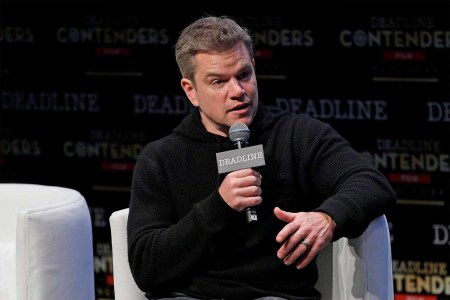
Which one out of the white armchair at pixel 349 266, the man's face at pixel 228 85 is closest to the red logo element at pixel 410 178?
the white armchair at pixel 349 266

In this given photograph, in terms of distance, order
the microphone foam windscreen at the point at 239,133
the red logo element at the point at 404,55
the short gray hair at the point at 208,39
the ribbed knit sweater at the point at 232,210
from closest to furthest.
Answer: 1. the microphone foam windscreen at the point at 239,133
2. the ribbed knit sweater at the point at 232,210
3. the short gray hair at the point at 208,39
4. the red logo element at the point at 404,55

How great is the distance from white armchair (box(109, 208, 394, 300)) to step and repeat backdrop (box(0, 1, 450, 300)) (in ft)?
4.55

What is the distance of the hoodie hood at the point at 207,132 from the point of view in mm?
3020

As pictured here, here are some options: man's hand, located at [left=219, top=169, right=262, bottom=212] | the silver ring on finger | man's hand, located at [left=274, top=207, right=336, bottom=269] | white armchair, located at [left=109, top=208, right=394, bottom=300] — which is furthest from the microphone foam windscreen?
white armchair, located at [left=109, top=208, right=394, bottom=300]

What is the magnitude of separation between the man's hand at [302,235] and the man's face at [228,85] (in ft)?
1.26

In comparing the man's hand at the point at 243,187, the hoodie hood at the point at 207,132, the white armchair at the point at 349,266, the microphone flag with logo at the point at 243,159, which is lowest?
the white armchair at the point at 349,266

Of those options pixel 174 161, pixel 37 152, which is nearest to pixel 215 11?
pixel 37 152

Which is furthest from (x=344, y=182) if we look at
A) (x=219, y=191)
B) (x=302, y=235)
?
(x=219, y=191)

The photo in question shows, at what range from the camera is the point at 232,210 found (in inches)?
109

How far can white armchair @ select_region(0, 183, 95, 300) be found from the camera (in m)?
3.05

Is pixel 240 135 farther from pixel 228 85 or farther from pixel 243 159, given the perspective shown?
pixel 228 85

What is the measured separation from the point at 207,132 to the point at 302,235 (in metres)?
0.56

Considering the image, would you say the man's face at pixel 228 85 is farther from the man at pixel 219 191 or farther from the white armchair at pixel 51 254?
the white armchair at pixel 51 254

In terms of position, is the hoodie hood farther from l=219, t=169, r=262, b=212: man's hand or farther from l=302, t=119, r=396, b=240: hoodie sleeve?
l=219, t=169, r=262, b=212: man's hand
